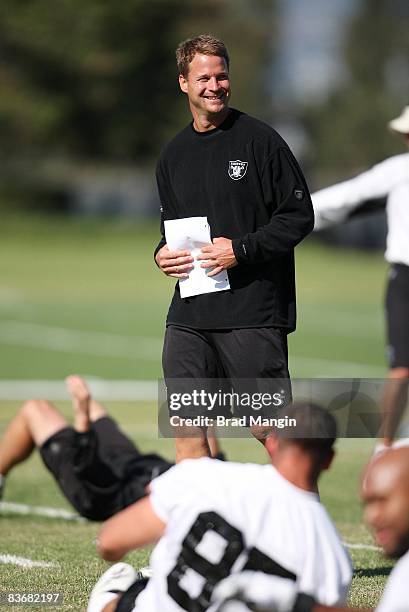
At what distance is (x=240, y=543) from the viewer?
4309mm

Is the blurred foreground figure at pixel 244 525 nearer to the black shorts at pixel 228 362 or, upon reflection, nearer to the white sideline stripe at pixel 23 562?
the black shorts at pixel 228 362

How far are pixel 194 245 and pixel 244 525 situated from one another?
2.26 m

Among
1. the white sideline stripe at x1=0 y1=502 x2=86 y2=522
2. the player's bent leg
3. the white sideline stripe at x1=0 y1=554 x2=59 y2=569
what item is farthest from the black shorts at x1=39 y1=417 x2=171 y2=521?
the white sideline stripe at x1=0 y1=554 x2=59 y2=569

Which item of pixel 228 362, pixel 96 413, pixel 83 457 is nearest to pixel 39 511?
pixel 96 413

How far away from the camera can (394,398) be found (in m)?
8.57

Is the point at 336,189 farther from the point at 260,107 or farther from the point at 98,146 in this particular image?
the point at 260,107

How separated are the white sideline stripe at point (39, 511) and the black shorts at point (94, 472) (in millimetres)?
560

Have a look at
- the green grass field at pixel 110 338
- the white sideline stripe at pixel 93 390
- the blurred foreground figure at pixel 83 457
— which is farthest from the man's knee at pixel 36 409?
the white sideline stripe at pixel 93 390

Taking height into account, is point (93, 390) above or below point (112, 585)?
below

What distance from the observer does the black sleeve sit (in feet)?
20.2

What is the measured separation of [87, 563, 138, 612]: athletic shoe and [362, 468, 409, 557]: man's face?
129 centimetres

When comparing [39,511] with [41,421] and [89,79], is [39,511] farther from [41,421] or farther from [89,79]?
[89,79]

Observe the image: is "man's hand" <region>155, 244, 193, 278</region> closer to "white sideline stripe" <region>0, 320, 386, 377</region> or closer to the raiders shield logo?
the raiders shield logo

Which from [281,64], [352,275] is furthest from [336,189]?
[281,64]
